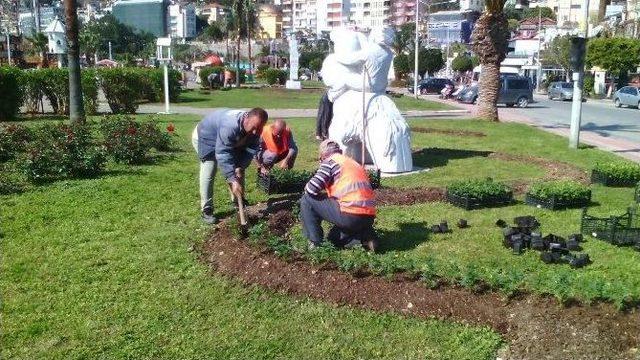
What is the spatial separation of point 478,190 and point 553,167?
4.43 m

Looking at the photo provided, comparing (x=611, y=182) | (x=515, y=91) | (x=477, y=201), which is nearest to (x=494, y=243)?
(x=477, y=201)

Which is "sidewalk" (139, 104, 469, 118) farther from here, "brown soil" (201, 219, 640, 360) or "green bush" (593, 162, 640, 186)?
"brown soil" (201, 219, 640, 360)

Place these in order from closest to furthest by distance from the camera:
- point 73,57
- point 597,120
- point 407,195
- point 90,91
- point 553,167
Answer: point 407,195, point 553,167, point 73,57, point 90,91, point 597,120

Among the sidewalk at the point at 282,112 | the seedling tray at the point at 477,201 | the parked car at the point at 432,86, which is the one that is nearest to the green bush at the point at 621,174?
the seedling tray at the point at 477,201

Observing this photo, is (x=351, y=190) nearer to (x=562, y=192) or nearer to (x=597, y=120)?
(x=562, y=192)

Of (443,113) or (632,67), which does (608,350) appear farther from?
(632,67)

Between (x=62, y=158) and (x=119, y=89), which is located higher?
(x=119, y=89)

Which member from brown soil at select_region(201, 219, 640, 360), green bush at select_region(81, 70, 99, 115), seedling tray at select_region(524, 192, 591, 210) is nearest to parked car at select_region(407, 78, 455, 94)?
green bush at select_region(81, 70, 99, 115)

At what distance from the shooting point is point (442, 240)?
7109 mm

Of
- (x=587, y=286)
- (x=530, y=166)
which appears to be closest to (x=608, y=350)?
(x=587, y=286)

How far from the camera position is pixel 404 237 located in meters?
7.22

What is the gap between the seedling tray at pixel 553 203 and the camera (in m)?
8.55

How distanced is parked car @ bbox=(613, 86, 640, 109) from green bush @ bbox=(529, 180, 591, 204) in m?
28.7

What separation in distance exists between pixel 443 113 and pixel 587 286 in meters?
23.7
